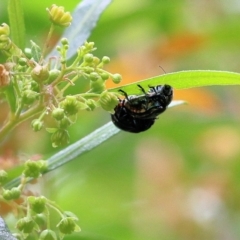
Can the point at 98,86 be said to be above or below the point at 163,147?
below

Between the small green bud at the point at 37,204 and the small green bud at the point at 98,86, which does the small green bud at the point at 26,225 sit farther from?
the small green bud at the point at 98,86

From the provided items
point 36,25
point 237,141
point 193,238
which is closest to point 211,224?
point 193,238

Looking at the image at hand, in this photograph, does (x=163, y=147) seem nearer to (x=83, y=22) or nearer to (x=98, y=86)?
(x=83, y=22)

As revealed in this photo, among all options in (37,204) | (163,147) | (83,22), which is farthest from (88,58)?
(163,147)

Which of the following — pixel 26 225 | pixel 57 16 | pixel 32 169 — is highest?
pixel 57 16

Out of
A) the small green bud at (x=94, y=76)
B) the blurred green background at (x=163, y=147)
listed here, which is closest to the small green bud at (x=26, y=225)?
the small green bud at (x=94, y=76)

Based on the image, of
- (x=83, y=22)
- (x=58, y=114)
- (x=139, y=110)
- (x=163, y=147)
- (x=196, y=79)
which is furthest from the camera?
(x=163, y=147)

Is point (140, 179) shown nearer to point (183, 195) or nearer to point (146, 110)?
point (183, 195)
